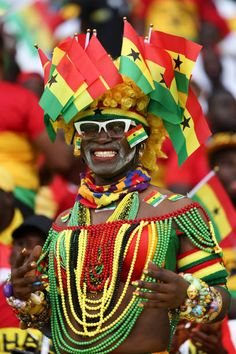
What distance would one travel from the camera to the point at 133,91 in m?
6.38

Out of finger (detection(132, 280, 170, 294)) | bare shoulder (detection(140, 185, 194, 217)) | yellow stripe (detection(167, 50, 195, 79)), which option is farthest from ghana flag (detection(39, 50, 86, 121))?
finger (detection(132, 280, 170, 294))

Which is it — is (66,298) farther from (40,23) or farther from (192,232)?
(40,23)

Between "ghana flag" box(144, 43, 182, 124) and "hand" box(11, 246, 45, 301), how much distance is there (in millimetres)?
945

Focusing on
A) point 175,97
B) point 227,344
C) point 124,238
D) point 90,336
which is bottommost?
point 227,344

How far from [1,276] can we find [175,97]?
271 cm

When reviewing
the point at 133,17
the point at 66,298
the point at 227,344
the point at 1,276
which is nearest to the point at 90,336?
the point at 66,298

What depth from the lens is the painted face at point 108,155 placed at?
635cm

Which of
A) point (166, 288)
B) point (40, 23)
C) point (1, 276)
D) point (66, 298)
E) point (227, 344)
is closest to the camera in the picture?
point (166, 288)

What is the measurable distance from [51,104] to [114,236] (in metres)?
Answer: 0.77

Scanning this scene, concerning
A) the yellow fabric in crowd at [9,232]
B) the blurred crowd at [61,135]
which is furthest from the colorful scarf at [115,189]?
the yellow fabric in crowd at [9,232]

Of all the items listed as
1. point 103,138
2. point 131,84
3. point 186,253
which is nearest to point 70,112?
A: point 103,138

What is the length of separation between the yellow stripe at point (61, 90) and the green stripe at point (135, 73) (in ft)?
0.94

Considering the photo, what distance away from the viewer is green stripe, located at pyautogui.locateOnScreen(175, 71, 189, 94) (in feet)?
21.2

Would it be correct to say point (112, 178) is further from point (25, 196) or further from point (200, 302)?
point (25, 196)
